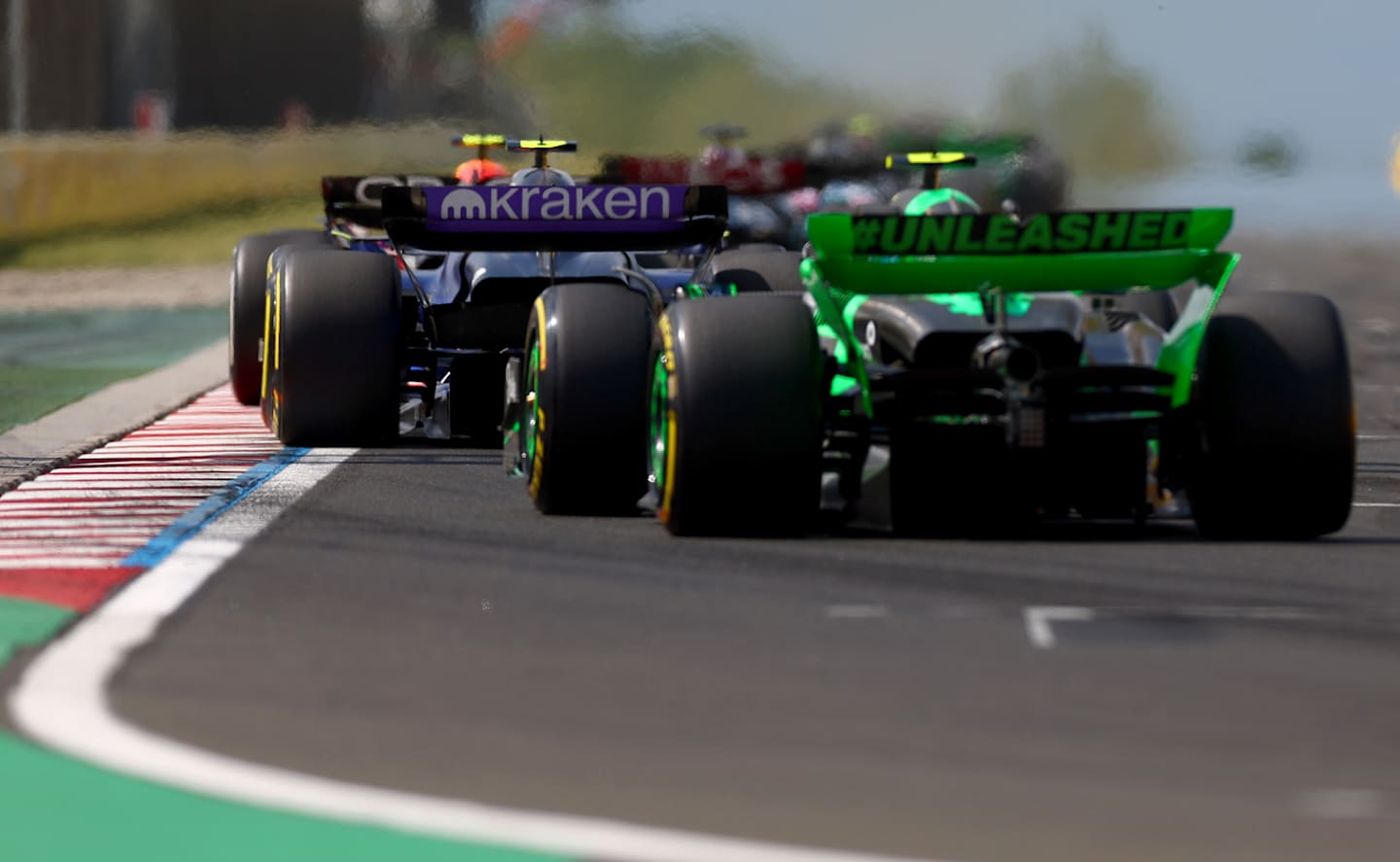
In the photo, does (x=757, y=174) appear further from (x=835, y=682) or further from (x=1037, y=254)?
(x=835, y=682)

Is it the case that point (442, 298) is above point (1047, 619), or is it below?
above

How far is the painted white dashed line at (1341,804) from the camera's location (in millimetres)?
5176

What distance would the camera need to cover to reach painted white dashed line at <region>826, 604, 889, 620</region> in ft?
24.4

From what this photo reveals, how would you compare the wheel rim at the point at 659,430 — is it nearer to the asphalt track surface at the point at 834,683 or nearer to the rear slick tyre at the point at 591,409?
the rear slick tyre at the point at 591,409

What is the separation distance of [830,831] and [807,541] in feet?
13.5

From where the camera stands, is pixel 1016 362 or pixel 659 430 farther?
pixel 659 430

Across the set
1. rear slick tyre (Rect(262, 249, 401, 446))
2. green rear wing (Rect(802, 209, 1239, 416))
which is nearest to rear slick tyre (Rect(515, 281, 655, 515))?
green rear wing (Rect(802, 209, 1239, 416))

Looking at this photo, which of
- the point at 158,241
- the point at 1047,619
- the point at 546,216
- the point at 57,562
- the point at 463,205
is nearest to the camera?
the point at 1047,619

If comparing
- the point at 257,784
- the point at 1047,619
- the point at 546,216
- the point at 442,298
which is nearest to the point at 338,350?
the point at 442,298

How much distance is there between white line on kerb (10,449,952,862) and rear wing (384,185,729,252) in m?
5.26

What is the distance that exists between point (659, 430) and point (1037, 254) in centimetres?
143

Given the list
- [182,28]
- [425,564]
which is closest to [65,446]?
[425,564]

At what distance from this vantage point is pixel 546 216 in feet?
41.2

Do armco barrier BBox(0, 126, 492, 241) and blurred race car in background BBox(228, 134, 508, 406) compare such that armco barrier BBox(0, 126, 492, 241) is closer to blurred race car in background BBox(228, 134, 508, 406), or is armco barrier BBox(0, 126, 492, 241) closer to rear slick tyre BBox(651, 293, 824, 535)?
blurred race car in background BBox(228, 134, 508, 406)
